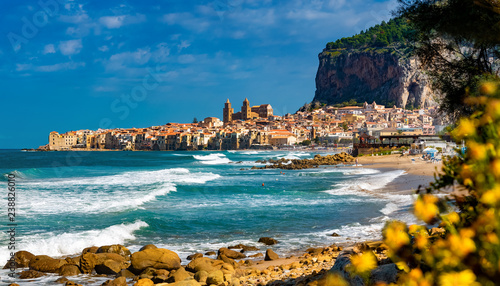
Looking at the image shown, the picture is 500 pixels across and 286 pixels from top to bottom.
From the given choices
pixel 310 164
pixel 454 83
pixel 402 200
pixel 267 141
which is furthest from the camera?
pixel 267 141

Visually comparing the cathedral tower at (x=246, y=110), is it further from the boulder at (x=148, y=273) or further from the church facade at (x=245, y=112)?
the boulder at (x=148, y=273)

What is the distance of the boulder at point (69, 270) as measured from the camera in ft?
29.6

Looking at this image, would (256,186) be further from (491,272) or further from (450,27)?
(491,272)

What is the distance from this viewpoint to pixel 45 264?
364 inches

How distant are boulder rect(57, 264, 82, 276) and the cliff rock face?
141 m

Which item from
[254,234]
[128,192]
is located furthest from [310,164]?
[254,234]

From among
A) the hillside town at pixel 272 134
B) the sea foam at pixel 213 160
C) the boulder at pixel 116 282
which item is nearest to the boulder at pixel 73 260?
the boulder at pixel 116 282

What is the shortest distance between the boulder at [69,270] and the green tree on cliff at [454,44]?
28.5ft

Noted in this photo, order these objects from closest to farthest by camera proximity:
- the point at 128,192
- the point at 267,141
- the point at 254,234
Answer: the point at 254,234, the point at 128,192, the point at 267,141

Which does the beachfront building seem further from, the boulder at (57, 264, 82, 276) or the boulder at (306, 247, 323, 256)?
the boulder at (306, 247, 323, 256)

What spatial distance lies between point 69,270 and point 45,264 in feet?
2.18

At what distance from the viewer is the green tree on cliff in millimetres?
6106

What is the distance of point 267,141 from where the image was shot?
133m

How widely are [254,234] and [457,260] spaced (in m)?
11.5
